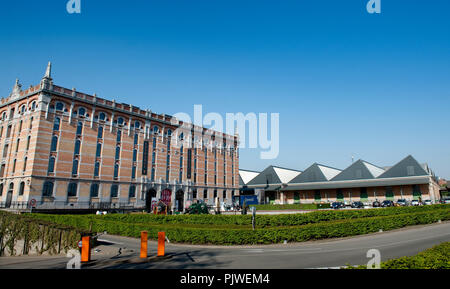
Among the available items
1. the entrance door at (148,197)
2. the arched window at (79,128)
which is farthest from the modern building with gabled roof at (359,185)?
the arched window at (79,128)

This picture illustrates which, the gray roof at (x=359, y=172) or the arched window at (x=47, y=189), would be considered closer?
the arched window at (x=47, y=189)

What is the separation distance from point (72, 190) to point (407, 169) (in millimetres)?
63352

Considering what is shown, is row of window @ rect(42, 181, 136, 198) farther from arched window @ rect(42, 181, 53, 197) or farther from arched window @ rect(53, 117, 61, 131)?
arched window @ rect(53, 117, 61, 131)

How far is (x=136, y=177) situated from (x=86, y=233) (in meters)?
35.5

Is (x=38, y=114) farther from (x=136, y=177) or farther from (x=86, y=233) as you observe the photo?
(x=86, y=233)

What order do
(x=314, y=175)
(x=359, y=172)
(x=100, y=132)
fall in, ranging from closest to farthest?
1. (x=100, y=132)
2. (x=359, y=172)
3. (x=314, y=175)

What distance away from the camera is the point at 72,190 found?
41.7 m

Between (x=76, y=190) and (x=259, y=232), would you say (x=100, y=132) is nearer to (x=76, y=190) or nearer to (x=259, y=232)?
(x=76, y=190)

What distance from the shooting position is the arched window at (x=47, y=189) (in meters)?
38.8

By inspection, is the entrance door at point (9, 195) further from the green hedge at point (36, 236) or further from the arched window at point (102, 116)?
the green hedge at point (36, 236)

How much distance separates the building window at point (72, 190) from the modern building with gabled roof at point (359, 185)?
3448 centimetres

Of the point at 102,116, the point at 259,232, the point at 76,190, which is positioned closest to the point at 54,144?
the point at 76,190

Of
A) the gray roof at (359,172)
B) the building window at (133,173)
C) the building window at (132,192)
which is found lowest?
the building window at (132,192)
